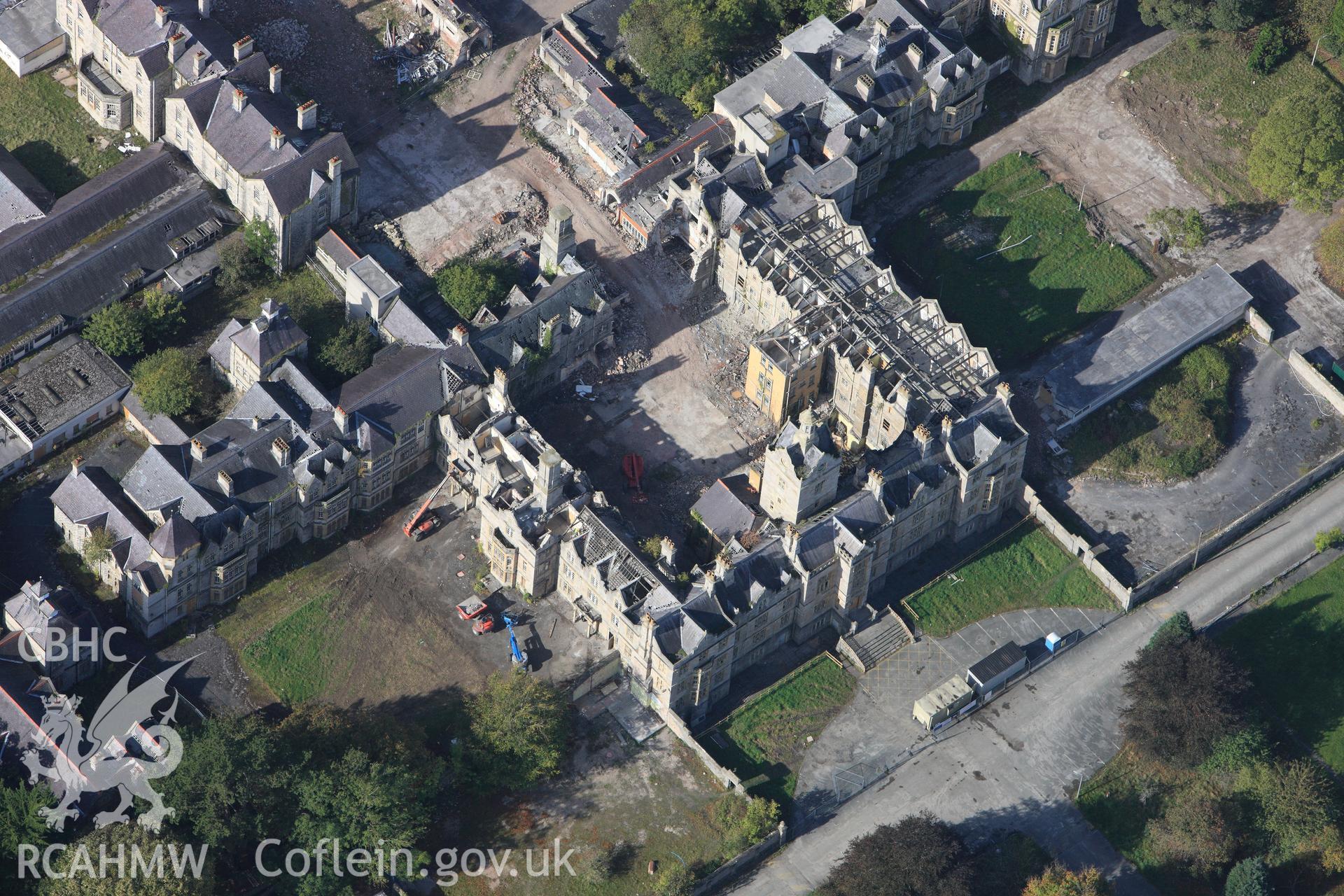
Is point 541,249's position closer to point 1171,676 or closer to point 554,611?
point 554,611

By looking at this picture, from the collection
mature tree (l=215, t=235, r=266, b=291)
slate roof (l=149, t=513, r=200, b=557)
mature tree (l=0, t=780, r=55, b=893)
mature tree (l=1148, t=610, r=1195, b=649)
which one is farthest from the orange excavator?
mature tree (l=1148, t=610, r=1195, b=649)

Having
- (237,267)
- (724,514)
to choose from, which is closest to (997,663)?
(724,514)

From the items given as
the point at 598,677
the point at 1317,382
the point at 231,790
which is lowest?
the point at 1317,382

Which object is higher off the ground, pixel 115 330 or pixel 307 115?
pixel 115 330

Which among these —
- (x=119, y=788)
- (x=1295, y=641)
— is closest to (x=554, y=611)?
(x=119, y=788)

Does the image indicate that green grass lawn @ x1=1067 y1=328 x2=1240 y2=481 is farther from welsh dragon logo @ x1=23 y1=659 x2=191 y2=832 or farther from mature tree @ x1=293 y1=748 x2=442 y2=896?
welsh dragon logo @ x1=23 y1=659 x2=191 y2=832

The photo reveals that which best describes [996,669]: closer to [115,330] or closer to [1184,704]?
[1184,704]

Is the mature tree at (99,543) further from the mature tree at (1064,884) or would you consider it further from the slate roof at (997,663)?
the mature tree at (1064,884)
